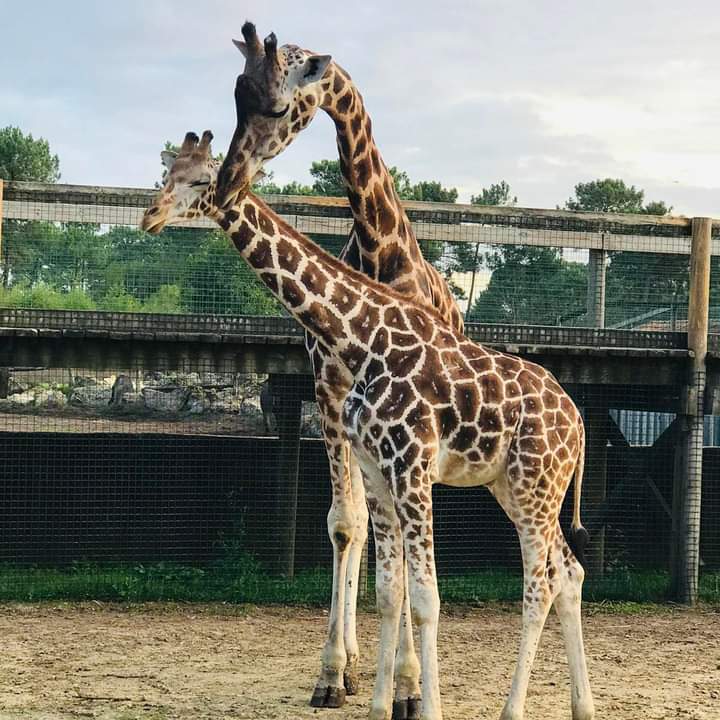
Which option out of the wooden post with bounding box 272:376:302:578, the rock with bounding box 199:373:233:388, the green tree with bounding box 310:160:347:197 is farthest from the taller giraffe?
the green tree with bounding box 310:160:347:197

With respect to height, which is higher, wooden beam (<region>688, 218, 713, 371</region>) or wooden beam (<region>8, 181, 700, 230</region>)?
wooden beam (<region>8, 181, 700, 230</region>)

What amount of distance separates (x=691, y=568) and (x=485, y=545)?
191 cm

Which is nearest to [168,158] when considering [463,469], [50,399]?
[463,469]

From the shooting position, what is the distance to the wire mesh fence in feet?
28.9

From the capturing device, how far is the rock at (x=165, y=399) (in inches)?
A: 495

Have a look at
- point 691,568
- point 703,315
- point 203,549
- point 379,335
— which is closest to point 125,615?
point 203,549

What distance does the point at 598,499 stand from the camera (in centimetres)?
1006

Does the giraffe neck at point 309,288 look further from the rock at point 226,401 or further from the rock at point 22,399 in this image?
the rock at point 22,399

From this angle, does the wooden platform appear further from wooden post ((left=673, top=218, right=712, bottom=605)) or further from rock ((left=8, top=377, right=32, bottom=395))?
rock ((left=8, top=377, right=32, bottom=395))

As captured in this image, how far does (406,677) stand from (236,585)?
3.66 m

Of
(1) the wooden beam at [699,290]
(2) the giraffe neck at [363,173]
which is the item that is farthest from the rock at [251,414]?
(2) the giraffe neck at [363,173]

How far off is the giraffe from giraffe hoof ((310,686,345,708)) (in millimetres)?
672

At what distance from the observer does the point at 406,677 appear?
6.01m

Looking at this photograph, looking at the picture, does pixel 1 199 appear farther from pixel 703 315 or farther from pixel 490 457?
pixel 703 315
